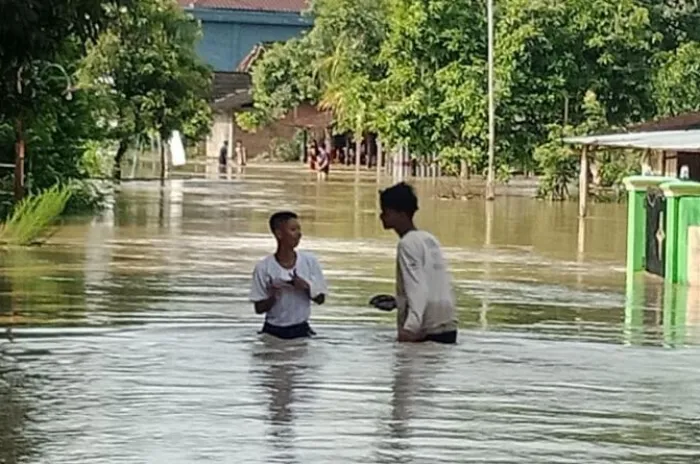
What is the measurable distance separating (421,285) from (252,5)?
93.8m

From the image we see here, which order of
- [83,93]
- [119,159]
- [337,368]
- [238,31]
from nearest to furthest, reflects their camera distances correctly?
[337,368], [83,93], [119,159], [238,31]

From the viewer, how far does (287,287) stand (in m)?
12.9

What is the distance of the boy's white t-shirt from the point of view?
42.2 ft

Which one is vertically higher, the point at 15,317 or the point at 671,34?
the point at 671,34

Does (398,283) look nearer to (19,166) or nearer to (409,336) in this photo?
(409,336)

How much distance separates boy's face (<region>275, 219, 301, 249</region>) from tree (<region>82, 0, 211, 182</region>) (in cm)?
3772

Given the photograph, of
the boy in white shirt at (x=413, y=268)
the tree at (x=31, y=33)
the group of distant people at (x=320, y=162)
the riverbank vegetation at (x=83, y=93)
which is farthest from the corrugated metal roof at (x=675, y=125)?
the group of distant people at (x=320, y=162)

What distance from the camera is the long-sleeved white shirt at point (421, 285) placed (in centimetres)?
1215

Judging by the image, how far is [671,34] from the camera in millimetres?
58938

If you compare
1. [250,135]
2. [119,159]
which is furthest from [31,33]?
[250,135]

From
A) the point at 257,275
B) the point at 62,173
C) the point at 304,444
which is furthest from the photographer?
the point at 62,173

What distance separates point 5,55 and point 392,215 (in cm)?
322

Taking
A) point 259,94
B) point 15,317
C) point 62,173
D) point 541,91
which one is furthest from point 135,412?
point 259,94

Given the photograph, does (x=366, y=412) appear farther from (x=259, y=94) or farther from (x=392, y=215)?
(x=259, y=94)
